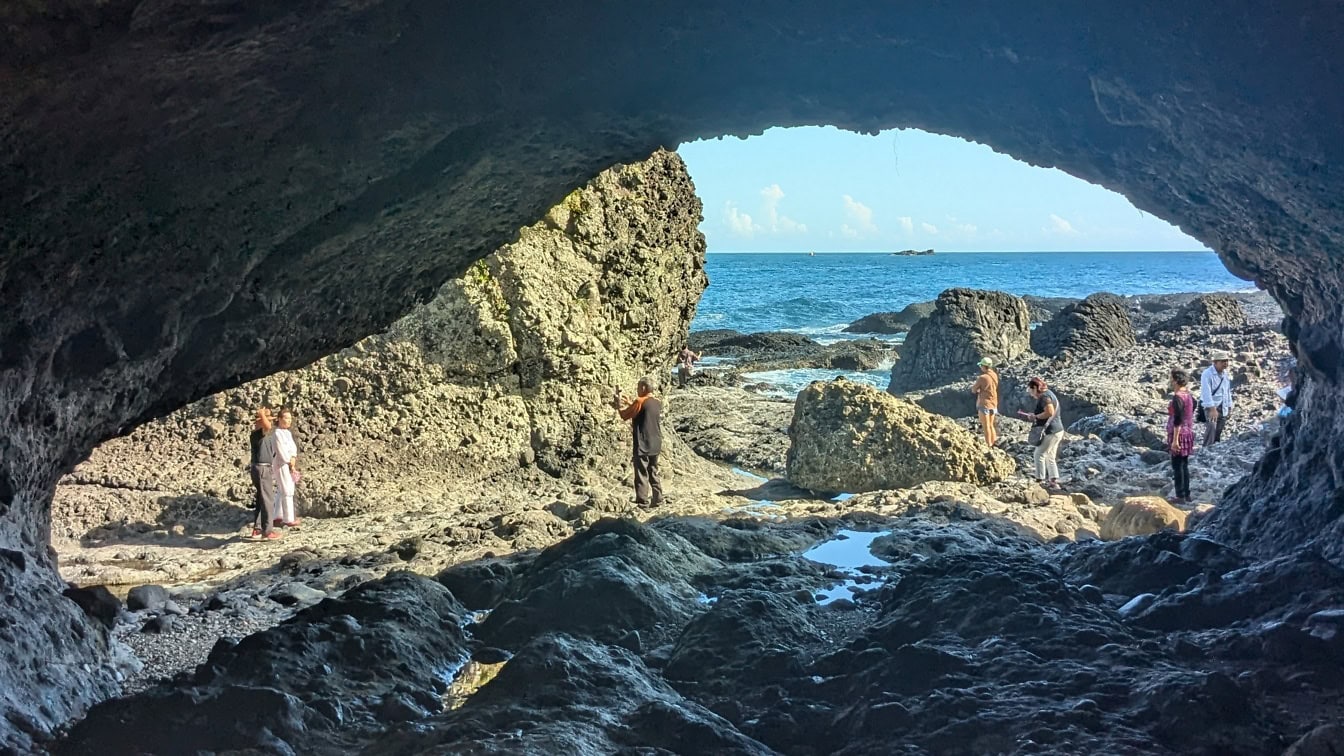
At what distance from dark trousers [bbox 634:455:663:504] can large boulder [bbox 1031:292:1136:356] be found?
52.3 feet

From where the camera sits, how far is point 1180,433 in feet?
34.7

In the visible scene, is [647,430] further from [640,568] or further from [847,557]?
[640,568]

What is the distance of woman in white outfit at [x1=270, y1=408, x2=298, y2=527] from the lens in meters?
10.4

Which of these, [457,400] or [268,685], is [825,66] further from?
[457,400]

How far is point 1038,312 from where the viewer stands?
46281 mm

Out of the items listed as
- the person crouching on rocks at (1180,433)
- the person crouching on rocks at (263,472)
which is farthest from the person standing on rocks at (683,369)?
the person crouching on rocks at (263,472)

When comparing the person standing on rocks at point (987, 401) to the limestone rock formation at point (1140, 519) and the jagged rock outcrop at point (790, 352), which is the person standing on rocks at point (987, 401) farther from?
the jagged rock outcrop at point (790, 352)

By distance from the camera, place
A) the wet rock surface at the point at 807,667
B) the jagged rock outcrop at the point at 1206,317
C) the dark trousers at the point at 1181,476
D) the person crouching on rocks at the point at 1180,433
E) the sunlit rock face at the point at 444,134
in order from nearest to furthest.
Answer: the wet rock surface at the point at 807,667 < the sunlit rock face at the point at 444,134 < the person crouching on rocks at the point at 1180,433 < the dark trousers at the point at 1181,476 < the jagged rock outcrop at the point at 1206,317

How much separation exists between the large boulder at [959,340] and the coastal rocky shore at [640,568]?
5247 millimetres

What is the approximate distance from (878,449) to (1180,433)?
3320 millimetres

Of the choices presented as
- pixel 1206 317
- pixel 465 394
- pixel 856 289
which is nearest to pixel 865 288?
pixel 856 289

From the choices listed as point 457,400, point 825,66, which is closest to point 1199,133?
point 825,66

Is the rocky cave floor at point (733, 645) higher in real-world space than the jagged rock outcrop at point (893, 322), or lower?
lower

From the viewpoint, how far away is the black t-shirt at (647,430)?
11445 mm
